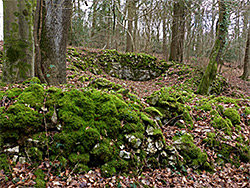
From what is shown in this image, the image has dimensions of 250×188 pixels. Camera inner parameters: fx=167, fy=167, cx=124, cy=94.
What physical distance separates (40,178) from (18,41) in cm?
353

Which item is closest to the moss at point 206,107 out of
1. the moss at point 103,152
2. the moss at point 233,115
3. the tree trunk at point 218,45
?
the moss at point 233,115

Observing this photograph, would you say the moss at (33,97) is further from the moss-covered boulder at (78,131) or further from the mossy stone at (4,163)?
the mossy stone at (4,163)

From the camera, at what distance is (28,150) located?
284cm

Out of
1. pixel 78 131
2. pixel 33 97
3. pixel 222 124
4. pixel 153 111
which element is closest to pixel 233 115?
pixel 222 124

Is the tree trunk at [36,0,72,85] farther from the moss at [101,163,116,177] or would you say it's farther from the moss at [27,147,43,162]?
the moss at [101,163,116,177]

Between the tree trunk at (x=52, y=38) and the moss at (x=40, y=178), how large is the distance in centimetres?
297

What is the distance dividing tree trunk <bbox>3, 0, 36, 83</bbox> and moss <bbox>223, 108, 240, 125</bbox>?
6.17m

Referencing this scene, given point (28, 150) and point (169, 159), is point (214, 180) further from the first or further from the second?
point (28, 150)

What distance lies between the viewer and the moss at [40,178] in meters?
2.50

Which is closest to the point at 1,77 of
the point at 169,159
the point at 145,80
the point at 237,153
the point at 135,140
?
the point at 135,140

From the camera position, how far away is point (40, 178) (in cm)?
261

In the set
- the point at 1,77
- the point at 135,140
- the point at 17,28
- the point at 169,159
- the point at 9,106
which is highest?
the point at 17,28

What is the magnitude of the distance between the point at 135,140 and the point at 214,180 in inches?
78.8

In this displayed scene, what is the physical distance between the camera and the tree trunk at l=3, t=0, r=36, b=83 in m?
4.28
